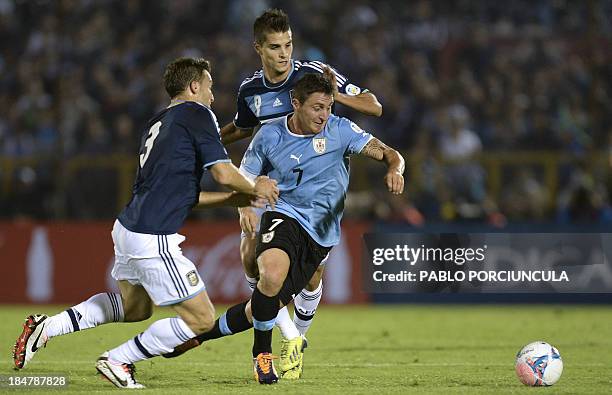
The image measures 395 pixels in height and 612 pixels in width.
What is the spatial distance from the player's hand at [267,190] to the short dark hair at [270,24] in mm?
1583

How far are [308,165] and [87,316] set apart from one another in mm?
1913

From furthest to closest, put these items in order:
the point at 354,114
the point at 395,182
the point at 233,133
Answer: the point at 354,114 → the point at 233,133 → the point at 395,182

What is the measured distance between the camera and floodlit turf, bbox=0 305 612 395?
7.47 metres

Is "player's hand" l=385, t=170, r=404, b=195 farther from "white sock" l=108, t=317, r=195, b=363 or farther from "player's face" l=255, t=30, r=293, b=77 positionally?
"white sock" l=108, t=317, r=195, b=363

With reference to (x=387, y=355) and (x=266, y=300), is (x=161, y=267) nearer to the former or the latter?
(x=266, y=300)

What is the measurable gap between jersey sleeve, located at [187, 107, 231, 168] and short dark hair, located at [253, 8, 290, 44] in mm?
1511

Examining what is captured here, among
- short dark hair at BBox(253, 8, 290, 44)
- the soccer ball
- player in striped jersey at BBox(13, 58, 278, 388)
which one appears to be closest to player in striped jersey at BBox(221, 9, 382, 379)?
short dark hair at BBox(253, 8, 290, 44)

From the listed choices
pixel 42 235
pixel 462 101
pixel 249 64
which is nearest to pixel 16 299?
pixel 42 235

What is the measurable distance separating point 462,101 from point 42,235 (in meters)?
6.54

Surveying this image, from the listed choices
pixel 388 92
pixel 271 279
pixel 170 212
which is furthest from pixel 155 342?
pixel 388 92

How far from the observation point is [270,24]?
8562 mm

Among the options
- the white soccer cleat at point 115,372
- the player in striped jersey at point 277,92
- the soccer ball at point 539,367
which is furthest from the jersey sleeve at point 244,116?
the soccer ball at point 539,367

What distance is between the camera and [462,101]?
1711cm

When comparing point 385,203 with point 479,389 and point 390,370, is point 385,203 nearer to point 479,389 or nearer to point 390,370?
point 390,370
